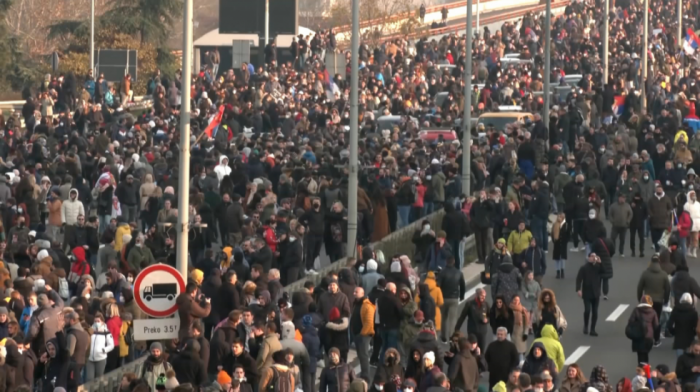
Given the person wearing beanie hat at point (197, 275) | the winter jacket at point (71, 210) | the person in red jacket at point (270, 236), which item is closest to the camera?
the person wearing beanie hat at point (197, 275)

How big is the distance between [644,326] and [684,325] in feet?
2.22

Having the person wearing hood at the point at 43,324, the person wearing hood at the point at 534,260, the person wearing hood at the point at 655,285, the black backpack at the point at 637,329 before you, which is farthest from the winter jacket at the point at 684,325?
the person wearing hood at the point at 43,324

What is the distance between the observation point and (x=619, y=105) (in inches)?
1784

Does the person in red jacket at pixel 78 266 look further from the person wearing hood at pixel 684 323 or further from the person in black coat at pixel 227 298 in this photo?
the person wearing hood at pixel 684 323

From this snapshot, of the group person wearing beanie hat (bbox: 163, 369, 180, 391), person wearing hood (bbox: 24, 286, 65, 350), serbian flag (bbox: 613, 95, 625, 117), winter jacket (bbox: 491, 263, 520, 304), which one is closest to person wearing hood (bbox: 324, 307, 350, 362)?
winter jacket (bbox: 491, 263, 520, 304)

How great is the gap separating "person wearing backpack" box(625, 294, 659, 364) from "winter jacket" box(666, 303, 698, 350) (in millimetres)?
343

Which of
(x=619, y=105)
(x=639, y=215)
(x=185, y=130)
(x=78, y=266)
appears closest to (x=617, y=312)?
(x=639, y=215)

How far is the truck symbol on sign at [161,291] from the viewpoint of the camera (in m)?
18.0

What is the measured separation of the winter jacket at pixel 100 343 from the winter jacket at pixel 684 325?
7254mm

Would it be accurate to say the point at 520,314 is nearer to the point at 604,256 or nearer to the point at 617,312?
the point at 604,256

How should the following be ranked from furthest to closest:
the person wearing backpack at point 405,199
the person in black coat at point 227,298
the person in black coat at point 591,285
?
the person wearing backpack at point 405,199, the person in black coat at point 591,285, the person in black coat at point 227,298

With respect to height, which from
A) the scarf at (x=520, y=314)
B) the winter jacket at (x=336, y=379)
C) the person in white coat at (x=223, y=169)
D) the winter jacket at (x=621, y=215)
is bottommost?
the winter jacket at (x=336, y=379)

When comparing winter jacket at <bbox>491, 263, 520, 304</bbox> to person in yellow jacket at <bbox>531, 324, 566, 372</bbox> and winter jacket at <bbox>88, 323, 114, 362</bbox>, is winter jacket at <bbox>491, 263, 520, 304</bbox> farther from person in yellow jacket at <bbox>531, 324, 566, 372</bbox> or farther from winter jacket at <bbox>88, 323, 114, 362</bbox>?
winter jacket at <bbox>88, 323, 114, 362</bbox>

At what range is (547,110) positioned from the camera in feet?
141
